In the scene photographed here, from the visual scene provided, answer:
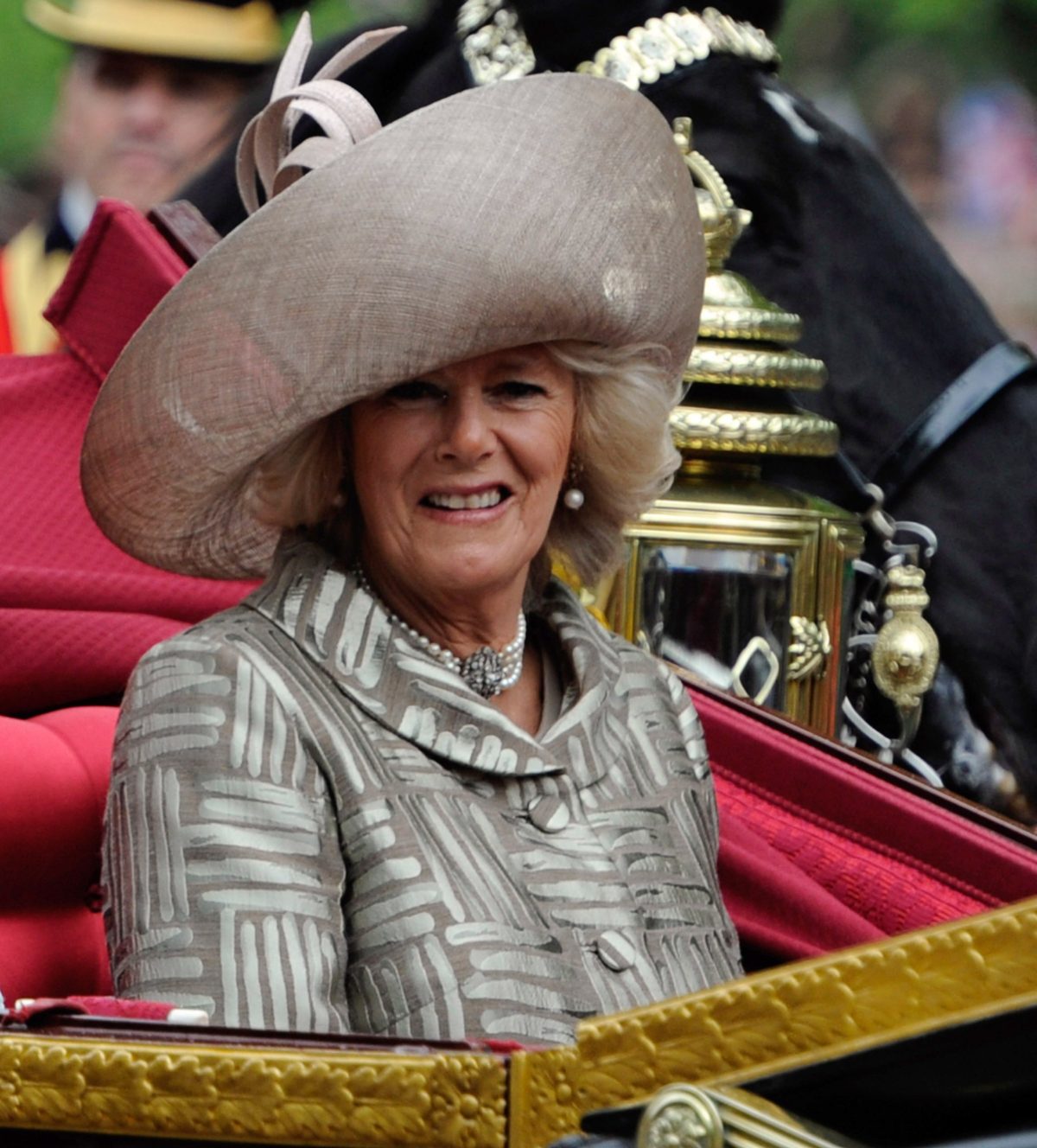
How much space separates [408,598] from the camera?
5.28ft

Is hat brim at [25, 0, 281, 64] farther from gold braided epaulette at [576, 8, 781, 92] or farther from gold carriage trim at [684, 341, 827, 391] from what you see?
gold carriage trim at [684, 341, 827, 391]

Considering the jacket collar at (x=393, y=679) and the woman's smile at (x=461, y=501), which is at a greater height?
the woman's smile at (x=461, y=501)

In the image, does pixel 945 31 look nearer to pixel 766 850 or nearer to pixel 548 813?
pixel 766 850

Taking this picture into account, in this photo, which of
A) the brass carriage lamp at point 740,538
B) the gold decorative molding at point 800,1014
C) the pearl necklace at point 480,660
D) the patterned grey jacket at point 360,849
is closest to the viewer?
the gold decorative molding at point 800,1014

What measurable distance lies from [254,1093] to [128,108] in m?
2.18

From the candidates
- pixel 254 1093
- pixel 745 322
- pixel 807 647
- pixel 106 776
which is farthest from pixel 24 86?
pixel 254 1093

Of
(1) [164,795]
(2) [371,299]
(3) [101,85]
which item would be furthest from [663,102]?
(1) [164,795]

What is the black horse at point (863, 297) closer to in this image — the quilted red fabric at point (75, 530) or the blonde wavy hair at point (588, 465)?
the quilted red fabric at point (75, 530)

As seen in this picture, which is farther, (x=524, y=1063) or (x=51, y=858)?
(x=51, y=858)

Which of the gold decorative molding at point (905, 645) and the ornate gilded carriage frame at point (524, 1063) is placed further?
Answer: the gold decorative molding at point (905, 645)

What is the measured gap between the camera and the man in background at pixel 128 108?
2.88 metres

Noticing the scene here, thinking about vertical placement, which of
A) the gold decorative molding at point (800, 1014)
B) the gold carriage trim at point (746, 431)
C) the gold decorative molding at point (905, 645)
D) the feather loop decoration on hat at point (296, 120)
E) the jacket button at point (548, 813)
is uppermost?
the feather loop decoration on hat at point (296, 120)

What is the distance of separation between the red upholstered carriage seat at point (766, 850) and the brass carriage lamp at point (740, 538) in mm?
336

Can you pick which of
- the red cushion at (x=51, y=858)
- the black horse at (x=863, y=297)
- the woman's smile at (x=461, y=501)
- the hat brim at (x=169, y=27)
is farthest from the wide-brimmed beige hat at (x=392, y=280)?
the hat brim at (x=169, y=27)
